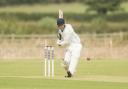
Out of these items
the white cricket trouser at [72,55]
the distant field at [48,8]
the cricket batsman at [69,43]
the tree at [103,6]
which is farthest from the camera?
the distant field at [48,8]

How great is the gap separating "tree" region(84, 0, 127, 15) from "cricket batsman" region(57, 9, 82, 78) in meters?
53.0

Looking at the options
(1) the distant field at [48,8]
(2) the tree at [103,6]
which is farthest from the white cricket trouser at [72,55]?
(1) the distant field at [48,8]

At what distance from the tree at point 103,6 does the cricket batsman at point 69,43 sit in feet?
174

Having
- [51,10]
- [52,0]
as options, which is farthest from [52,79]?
[52,0]

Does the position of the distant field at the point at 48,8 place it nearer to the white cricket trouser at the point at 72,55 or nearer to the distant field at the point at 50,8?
the distant field at the point at 50,8

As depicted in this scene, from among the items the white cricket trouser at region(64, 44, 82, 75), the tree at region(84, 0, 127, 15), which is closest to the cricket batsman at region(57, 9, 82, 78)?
the white cricket trouser at region(64, 44, 82, 75)

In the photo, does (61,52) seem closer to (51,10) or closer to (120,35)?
(120,35)

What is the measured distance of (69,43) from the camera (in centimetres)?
2225

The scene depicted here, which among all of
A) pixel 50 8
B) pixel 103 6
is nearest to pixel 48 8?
pixel 50 8

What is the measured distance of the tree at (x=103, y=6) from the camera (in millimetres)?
75438

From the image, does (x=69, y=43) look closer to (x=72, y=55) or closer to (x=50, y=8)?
(x=72, y=55)

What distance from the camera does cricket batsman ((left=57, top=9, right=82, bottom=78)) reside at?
71.8 feet

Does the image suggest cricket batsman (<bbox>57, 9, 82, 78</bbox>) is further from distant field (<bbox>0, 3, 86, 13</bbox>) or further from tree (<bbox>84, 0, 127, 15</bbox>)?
distant field (<bbox>0, 3, 86, 13</bbox>)

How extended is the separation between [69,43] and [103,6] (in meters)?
53.1
